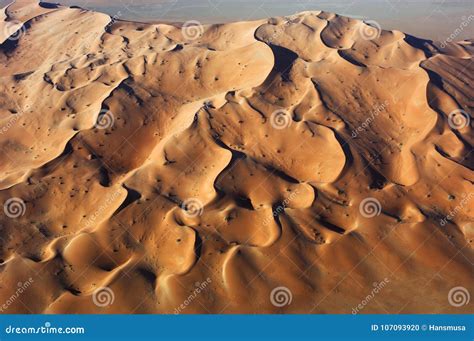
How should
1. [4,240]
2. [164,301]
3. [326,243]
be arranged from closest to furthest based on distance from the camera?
[164,301], [326,243], [4,240]

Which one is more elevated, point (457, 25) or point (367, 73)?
point (367, 73)

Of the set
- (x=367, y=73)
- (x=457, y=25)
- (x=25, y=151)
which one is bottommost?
(x=457, y=25)

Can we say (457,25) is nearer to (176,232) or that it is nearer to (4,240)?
(176,232)

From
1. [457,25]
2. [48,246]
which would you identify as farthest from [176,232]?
[457,25]

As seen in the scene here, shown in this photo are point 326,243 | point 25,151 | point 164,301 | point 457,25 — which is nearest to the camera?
point 164,301

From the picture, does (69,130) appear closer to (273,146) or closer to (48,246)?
(48,246)

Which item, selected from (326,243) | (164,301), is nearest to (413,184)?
(326,243)

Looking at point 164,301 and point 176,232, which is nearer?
point 164,301
